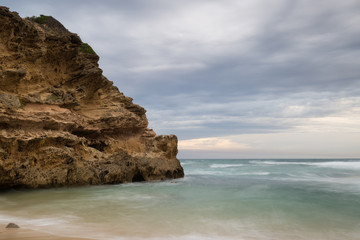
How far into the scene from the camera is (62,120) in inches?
467

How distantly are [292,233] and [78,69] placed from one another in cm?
1184

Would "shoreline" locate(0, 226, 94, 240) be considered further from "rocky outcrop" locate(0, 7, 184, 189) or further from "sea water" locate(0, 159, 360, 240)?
"rocky outcrop" locate(0, 7, 184, 189)

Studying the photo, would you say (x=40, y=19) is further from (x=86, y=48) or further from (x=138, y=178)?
(x=138, y=178)

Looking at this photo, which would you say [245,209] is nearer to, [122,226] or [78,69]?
[122,226]

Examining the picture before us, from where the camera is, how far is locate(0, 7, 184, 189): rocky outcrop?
10.1 m

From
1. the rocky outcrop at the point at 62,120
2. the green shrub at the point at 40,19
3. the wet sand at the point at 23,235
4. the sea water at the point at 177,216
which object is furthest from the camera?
the green shrub at the point at 40,19

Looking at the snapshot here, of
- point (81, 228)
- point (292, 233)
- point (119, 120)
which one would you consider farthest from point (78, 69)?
point (292, 233)

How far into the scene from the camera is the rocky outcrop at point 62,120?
10.1m

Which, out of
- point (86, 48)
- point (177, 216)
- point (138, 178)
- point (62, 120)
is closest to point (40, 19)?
point (86, 48)

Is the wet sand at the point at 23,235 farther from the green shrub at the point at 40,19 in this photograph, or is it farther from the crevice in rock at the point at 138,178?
the green shrub at the point at 40,19

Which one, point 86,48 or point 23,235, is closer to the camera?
point 23,235

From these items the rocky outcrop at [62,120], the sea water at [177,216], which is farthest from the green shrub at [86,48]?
the sea water at [177,216]

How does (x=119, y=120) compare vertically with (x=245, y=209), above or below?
above

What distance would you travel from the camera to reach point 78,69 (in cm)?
1385
